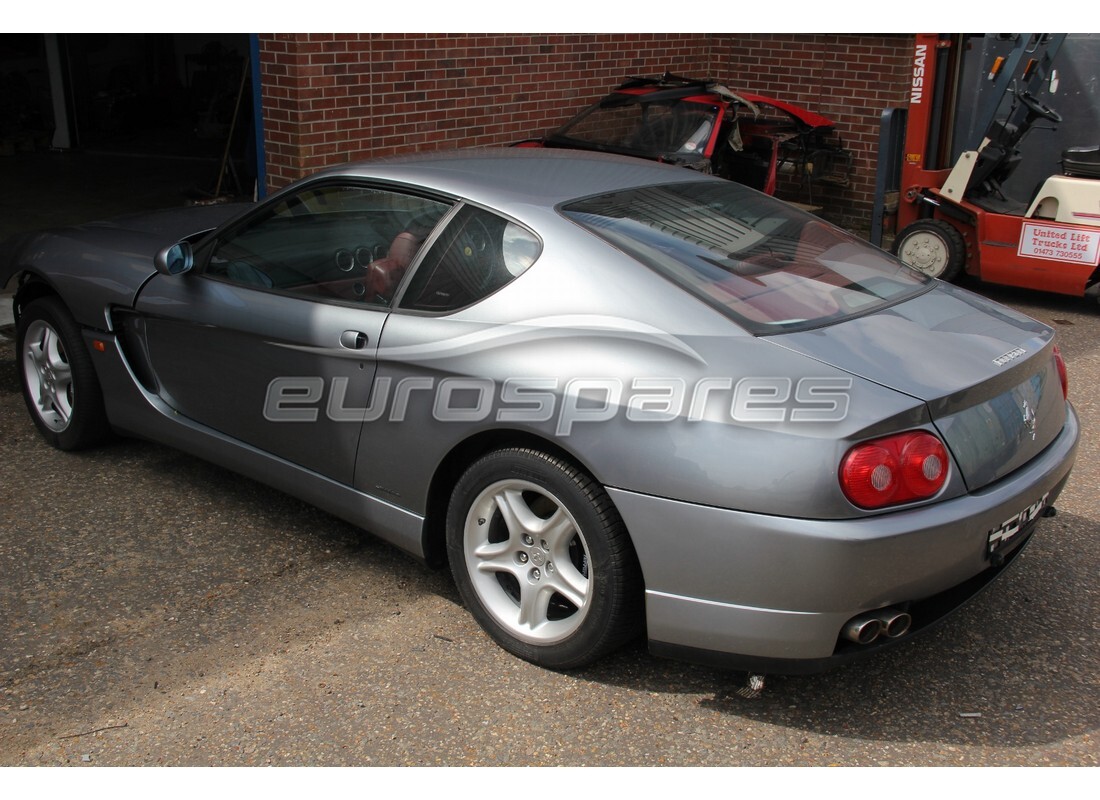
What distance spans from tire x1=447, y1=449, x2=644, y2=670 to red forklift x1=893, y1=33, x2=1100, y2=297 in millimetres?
5773

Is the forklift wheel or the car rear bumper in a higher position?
the car rear bumper

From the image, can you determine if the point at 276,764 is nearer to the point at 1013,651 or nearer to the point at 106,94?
the point at 1013,651

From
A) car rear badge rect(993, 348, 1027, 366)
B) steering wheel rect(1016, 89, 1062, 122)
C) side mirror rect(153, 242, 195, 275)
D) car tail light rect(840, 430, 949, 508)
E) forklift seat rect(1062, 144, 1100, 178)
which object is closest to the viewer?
car tail light rect(840, 430, 949, 508)

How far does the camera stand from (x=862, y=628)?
285cm

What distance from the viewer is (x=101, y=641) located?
3.46m

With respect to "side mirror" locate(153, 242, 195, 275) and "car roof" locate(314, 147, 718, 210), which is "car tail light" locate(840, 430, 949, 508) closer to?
"car roof" locate(314, 147, 718, 210)

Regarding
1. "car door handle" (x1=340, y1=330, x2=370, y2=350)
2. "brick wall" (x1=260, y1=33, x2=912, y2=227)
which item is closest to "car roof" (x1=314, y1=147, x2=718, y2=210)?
"car door handle" (x1=340, y1=330, x2=370, y2=350)

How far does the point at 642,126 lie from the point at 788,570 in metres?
6.20

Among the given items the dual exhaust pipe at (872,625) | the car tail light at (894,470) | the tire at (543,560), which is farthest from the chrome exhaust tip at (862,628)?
the tire at (543,560)

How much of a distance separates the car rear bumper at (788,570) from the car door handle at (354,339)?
1069 mm

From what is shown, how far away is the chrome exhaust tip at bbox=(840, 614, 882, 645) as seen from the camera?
2.85 m

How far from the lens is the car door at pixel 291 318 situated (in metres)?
3.62

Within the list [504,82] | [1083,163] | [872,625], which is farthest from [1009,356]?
[504,82]

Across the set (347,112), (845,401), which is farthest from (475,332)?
(347,112)
